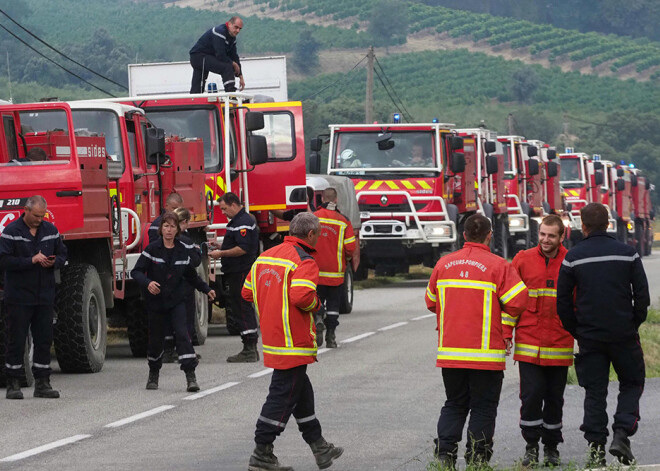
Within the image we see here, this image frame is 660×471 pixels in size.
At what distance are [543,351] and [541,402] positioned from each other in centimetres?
A: 30

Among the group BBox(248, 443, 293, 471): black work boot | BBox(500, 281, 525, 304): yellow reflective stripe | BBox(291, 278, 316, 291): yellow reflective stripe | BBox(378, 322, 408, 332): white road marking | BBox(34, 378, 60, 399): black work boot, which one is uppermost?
BBox(291, 278, 316, 291): yellow reflective stripe

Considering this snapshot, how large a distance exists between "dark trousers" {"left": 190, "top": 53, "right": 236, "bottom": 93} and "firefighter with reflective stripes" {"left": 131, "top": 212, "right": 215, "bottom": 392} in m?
7.00

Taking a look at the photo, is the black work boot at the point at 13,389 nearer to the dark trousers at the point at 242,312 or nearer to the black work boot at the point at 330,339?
the dark trousers at the point at 242,312

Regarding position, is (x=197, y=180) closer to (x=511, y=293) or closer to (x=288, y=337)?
(x=288, y=337)

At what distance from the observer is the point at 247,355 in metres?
14.9

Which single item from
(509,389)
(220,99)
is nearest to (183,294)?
(509,389)

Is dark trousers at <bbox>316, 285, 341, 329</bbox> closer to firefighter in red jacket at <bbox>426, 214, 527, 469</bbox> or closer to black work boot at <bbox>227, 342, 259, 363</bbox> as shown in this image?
black work boot at <bbox>227, 342, 259, 363</bbox>

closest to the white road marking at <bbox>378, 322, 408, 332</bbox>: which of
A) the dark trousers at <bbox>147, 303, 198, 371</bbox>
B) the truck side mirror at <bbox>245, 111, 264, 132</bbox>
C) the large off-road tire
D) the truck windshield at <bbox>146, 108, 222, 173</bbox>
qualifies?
the truck windshield at <bbox>146, 108, 222, 173</bbox>

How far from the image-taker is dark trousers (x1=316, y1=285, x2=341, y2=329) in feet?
51.6

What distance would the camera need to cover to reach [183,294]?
12.8 metres

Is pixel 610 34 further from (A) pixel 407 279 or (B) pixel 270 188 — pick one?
(B) pixel 270 188

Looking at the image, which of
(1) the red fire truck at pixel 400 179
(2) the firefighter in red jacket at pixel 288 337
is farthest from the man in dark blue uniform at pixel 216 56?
(2) the firefighter in red jacket at pixel 288 337

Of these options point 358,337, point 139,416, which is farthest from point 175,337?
point 358,337

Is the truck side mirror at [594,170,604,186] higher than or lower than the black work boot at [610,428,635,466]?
higher
